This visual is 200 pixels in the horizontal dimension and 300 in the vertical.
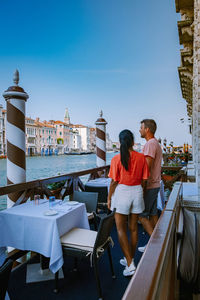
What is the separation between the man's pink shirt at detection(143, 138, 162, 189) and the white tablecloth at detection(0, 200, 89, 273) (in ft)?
3.45

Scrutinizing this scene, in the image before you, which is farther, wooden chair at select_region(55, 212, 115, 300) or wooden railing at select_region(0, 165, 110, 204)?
wooden railing at select_region(0, 165, 110, 204)

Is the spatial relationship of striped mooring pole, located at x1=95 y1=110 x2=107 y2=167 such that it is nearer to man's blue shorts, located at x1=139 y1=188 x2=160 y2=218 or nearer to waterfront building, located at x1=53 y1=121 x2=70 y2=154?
man's blue shorts, located at x1=139 y1=188 x2=160 y2=218

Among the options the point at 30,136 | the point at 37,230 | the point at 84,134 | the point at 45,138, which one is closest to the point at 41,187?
the point at 37,230

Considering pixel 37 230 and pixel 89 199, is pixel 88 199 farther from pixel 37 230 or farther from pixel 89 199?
pixel 37 230

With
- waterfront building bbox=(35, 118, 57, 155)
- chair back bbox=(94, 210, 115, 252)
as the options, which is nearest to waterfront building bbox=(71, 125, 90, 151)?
waterfront building bbox=(35, 118, 57, 155)

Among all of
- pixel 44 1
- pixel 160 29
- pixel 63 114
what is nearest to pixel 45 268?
pixel 160 29

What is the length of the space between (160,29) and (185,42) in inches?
259

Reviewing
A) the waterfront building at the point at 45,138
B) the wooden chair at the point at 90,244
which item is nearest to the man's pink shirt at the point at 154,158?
the wooden chair at the point at 90,244

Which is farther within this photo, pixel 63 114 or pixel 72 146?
pixel 63 114

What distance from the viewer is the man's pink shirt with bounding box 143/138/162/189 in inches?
118

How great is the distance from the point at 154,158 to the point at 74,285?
5.59 ft

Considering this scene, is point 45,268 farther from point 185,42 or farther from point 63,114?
point 63,114

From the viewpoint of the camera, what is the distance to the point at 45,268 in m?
3.00

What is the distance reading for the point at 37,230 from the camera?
2.73m
